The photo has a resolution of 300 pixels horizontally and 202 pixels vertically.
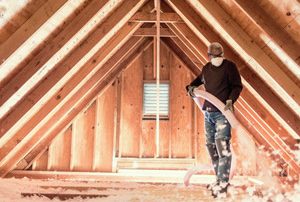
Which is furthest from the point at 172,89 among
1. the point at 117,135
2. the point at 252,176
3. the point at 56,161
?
the point at 56,161

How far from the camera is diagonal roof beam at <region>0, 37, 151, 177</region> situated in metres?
4.63

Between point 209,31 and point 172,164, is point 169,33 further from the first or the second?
point 172,164

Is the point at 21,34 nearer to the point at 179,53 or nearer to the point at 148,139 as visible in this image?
the point at 148,139

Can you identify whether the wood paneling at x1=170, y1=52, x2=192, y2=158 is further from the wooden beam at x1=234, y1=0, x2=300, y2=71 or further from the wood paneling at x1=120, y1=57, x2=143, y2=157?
the wooden beam at x1=234, y1=0, x2=300, y2=71

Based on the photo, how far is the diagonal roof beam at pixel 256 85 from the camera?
2970 mm

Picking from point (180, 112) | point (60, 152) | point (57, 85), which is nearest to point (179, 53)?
point (180, 112)

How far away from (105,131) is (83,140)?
369mm

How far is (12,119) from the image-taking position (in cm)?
313

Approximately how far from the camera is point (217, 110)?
8.07 ft

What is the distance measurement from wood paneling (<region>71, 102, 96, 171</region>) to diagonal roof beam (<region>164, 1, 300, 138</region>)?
9.00 ft

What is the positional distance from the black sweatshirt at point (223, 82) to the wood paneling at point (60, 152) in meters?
3.45

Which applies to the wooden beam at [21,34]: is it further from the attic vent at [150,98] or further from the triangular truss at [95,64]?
the attic vent at [150,98]

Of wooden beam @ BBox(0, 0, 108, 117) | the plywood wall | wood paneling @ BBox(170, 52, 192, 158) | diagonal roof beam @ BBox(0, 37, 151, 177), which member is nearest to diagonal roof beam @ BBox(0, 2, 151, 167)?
diagonal roof beam @ BBox(0, 37, 151, 177)

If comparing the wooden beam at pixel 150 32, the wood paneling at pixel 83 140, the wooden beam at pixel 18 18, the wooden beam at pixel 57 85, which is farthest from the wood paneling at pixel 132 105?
the wooden beam at pixel 18 18
